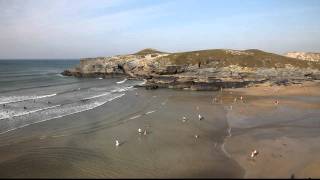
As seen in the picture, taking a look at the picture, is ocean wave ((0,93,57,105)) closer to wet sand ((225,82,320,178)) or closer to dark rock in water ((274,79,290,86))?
wet sand ((225,82,320,178))

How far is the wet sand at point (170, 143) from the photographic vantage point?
21938 millimetres

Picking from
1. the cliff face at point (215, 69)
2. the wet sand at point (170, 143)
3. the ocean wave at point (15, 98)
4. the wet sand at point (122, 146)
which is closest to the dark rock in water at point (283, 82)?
the cliff face at point (215, 69)

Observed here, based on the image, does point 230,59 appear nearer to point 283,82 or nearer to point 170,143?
point 283,82

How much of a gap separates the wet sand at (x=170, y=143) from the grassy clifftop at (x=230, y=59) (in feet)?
103

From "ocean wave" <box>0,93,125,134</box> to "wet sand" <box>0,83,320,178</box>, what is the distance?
4.11ft

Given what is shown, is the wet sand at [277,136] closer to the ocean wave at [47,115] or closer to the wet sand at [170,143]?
the wet sand at [170,143]

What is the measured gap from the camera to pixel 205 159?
24.0m

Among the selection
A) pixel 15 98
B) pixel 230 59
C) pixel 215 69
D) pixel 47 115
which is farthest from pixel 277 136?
pixel 230 59

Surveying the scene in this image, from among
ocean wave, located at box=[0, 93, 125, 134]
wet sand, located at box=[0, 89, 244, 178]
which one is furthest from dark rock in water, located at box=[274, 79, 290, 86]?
ocean wave, located at box=[0, 93, 125, 134]

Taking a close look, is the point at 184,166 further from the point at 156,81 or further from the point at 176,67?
the point at 176,67

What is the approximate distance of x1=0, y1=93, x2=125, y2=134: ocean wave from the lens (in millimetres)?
33297

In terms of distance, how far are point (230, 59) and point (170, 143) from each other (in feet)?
177

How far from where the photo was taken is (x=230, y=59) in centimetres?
7869

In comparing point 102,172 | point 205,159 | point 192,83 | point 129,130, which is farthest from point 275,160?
point 192,83
